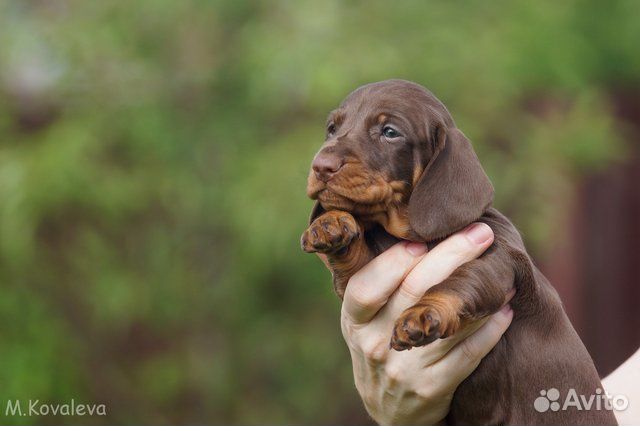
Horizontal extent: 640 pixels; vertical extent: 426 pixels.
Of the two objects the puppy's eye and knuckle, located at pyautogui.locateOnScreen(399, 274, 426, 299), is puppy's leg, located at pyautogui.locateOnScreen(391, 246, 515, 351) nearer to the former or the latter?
knuckle, located at pyautogui.locateOnScreen(399, 274, 426, 299)

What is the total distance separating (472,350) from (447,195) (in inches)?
20.5

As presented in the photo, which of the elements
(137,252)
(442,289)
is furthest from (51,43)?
(442,289)

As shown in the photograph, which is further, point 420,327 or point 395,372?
point 395,372

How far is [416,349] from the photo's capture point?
3.38 metres

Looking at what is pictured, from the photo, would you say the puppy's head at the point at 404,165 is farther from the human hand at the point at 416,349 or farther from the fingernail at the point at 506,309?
the fingernail at the point at 506,309

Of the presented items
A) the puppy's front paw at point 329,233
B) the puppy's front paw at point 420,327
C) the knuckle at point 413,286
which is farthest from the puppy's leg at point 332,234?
the puppy's front paw at point 420,327

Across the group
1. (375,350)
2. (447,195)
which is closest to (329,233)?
(447,195)

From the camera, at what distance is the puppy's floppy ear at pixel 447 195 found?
10.1 ft

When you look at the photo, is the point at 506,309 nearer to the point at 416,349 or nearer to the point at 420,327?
the point at 416,349

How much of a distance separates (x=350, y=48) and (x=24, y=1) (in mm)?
2327

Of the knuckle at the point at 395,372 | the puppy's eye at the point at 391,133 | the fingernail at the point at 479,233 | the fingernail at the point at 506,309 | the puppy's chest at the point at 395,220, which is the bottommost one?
the knuckle at the point at 395,372

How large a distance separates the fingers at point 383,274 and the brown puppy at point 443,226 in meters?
0.04

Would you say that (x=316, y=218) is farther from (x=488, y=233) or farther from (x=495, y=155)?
(x=495, y=155)

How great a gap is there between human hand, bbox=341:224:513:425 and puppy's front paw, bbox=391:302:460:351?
13.4 inches
